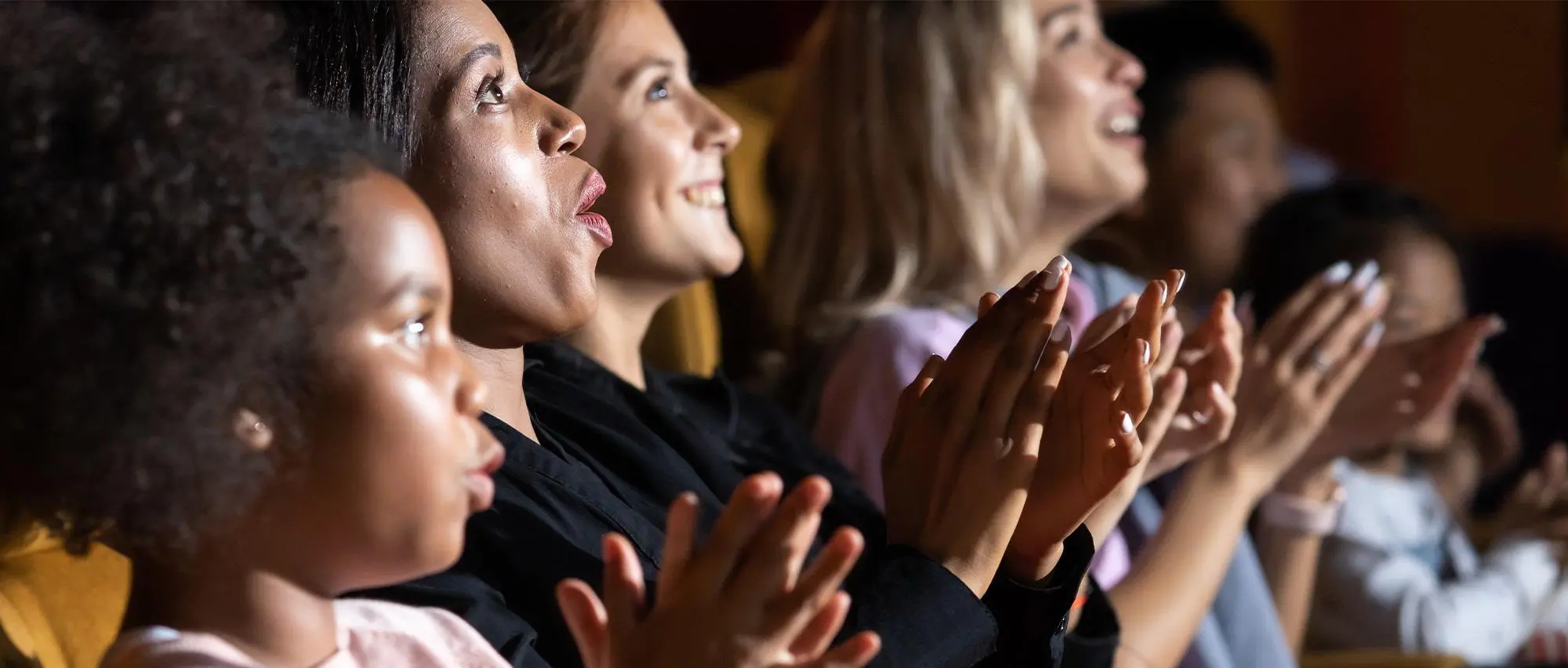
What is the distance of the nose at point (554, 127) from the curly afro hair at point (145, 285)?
278 millimetres

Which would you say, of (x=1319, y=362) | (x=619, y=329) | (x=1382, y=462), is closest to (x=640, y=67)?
(x=619, y=329)

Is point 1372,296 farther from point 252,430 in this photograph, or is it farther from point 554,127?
point 252,430

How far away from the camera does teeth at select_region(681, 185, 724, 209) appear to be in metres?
1.22

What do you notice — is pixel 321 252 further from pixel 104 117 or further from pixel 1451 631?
pixel 1451 631

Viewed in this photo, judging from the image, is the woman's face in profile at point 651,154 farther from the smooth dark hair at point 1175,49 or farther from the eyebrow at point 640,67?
the smooth dark hair at point 1175,49

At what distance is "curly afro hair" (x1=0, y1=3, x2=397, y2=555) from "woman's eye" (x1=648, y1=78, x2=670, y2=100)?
60 centimetres

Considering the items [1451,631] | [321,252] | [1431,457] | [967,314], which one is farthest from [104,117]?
[1431,457]

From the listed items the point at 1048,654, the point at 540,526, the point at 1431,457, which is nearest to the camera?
the point at 540,526

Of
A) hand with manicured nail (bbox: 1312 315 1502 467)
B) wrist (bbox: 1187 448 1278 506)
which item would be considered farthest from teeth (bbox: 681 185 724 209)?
hand with manicured nail (bbox: 1312 315 1502 467)

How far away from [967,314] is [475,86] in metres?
0.70

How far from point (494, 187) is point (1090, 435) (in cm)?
38

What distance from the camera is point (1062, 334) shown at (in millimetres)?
935

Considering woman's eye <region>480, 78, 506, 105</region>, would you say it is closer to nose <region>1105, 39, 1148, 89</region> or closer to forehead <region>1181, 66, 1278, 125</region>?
nose <region>1105, 39, 1148, 89</region>

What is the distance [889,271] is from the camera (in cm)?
154
